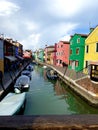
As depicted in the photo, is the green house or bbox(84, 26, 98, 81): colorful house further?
the green house

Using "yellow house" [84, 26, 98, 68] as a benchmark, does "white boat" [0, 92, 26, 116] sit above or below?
below

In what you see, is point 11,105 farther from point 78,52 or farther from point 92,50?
point 78,52

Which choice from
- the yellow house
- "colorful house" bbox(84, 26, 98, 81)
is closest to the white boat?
"colorful house" bbox(84, 26, 98, 81)

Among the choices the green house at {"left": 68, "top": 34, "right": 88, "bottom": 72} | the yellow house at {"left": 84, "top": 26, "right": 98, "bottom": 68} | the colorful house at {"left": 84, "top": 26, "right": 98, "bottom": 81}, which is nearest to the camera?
the colorful house at {"left": 84, "top": 26, "right": 98, "bottom": 81}

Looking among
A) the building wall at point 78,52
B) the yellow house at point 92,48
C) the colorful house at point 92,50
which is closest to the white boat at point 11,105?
the colorful house at point 92,50

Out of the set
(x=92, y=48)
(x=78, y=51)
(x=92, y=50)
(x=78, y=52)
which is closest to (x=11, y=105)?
(x=92, y=50)

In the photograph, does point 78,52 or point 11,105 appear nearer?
point 11,105

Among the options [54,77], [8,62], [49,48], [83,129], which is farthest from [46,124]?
[49,48]

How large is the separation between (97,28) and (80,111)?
49.8 feet

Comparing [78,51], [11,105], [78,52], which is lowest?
[11,105]

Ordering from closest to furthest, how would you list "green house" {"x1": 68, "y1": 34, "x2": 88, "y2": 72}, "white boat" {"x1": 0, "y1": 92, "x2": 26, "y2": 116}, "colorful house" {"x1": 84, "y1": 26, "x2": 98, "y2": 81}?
"white boat" {"x1": 0, "y1": 92, "x2": 26, "y2": 116} → "colorful house" {"x1": 84, "y1": 26, "x2": 98, "y2": 81} → "green house" {"x1": 68, "y1": 34, "x2": 88, "y2": 72}

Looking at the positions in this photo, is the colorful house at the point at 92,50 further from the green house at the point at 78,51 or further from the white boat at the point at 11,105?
the white boat at the point at 11,105

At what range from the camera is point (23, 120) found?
2.20 metres

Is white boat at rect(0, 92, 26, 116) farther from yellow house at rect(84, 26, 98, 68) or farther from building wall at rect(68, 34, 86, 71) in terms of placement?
building wall at rect(68, 34, 86, 71)
